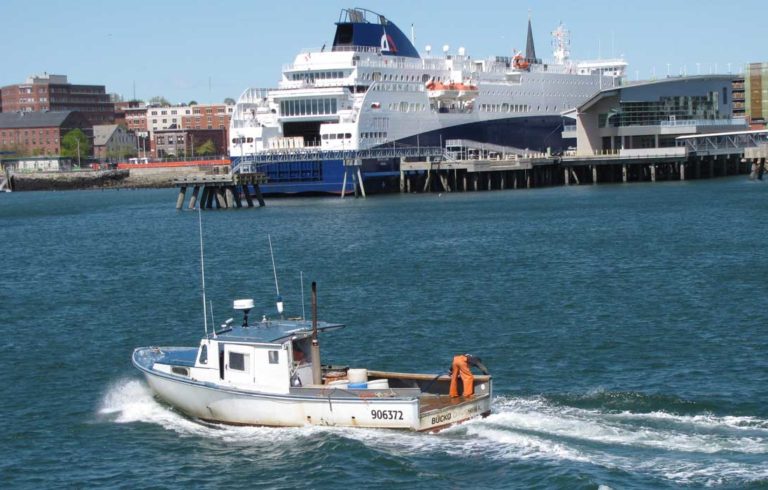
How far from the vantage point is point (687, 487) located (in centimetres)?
1969

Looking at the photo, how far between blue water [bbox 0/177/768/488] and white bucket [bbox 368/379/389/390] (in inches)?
53.8

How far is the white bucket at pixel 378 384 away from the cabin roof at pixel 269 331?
1.49m

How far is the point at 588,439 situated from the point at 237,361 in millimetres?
7064

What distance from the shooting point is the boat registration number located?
23.0m

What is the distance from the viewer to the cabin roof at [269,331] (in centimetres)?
2448

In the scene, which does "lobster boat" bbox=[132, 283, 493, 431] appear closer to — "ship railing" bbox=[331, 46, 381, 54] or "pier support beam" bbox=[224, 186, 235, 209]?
"pier support beam" bbox=[224, 186, 235, 209]

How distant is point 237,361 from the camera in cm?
2453

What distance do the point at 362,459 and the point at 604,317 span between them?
14.9 m

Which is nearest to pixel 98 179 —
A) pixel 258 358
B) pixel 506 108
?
pixel 506 108

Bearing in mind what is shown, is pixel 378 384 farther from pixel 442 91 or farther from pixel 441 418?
pixel 442 91

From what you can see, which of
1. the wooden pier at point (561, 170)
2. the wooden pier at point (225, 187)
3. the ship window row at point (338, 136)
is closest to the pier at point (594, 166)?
the wooden pier at point (561, 170)

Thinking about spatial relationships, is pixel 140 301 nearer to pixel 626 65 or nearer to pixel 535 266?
pixel 535 266

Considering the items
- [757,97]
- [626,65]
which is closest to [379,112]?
[626,65]

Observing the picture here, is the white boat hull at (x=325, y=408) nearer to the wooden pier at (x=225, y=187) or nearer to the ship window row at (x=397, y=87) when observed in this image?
the wooden pier at (x=225, y=187)
